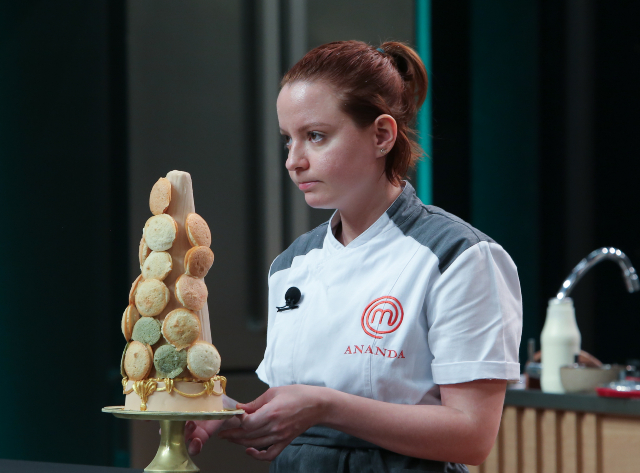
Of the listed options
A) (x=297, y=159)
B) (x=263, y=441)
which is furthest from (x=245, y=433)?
(x=297, y=159)

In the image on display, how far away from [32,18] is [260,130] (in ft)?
1.98

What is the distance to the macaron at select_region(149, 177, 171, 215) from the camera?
888mm

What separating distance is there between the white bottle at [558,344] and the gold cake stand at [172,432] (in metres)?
1.48

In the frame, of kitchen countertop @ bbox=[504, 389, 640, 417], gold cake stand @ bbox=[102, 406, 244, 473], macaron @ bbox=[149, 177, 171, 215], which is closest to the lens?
gold cake stand @ bbox=[102, 406, 244, 473]

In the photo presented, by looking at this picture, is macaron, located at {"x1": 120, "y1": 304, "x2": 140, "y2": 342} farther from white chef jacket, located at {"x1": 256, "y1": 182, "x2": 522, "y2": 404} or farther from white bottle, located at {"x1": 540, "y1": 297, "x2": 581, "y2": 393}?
white bottle, located at {"x1": 540, "y1": 297, "x2": 581, "y2": 393}

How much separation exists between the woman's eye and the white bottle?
53.2 inches

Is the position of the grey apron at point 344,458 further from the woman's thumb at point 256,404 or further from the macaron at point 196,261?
the macaron at point 196,261

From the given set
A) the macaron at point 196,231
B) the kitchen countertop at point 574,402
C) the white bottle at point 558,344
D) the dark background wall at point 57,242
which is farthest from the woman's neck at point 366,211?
the white bottle at point 558,344

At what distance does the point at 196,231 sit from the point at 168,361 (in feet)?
0.50

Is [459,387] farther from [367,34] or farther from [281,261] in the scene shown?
[367,34]

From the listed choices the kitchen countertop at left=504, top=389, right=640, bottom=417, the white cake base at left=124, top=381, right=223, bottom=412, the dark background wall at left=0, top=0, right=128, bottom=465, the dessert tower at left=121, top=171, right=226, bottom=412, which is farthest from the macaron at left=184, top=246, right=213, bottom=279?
the kitchen countertop at left=504, top=389, right=640, bottom=417

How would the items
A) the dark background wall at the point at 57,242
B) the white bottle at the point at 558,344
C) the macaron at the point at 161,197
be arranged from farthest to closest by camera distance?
1. the white bottle at the point at 558,344
2. the dark background wall at the point at 57,242
3. the macaron at the point at 161,197

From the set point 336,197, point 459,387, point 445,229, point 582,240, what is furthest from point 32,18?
point 582,240

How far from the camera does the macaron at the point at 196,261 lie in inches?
34.2
